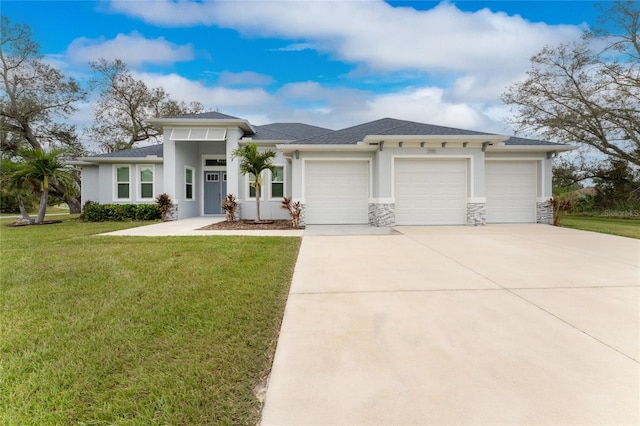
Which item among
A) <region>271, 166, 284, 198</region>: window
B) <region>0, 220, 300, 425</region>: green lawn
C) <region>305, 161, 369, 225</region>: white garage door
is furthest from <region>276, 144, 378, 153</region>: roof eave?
<region>0, 220, 300, 425</region>: green lawn

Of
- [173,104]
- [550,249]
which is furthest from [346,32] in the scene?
[173,104]

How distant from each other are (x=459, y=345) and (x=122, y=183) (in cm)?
1720

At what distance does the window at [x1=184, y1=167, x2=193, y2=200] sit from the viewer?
14507 mm

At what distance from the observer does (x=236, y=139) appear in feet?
44.8

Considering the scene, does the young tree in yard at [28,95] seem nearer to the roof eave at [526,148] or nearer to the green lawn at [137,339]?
the green lawn at [137,339]

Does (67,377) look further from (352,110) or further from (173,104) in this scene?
(173,104)

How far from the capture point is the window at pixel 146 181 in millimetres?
15211

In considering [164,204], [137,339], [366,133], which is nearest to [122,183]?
[164,204]

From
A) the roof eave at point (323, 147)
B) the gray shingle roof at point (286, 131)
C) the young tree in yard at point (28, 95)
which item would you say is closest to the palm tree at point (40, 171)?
the young tree in yard at point (28, 95)

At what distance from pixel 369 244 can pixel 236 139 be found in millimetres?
9058

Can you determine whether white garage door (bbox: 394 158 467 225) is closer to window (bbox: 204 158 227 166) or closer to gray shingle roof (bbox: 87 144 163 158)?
window (bbox: 204 158 227 166)

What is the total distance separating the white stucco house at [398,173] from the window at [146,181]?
242 centimetres

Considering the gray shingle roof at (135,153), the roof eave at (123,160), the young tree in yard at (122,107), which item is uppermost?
the young tree in yard at (122,107)

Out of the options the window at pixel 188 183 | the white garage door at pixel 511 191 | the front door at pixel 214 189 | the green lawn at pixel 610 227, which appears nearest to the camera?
the green lawn at pixel 610 227
